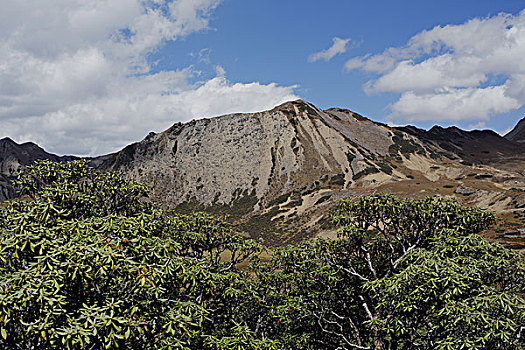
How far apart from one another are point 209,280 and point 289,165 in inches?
4229

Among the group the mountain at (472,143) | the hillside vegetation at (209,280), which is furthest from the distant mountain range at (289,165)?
the hillside vegetation at (209,280)

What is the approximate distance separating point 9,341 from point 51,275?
196 cm

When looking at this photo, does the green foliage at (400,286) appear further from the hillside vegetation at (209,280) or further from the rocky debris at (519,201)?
the rocky debris at (519,201)

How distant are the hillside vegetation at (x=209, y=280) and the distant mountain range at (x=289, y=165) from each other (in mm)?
61081

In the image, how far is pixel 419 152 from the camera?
433 ft

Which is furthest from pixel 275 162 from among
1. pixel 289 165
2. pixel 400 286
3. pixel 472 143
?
pixel 472 143

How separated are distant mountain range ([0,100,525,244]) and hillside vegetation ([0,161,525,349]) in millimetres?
61081

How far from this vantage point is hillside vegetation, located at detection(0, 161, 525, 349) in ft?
24.2

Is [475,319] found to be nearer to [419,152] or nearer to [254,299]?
[254,299]

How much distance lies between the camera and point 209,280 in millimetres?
10328

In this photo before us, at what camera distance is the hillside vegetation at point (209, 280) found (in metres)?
7.39

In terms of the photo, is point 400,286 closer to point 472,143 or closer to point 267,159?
point 267,159

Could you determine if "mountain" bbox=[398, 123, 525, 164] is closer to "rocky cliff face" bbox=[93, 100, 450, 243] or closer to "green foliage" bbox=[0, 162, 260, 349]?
"rocky cliff face" bbox=[93, 100, 450, 243]

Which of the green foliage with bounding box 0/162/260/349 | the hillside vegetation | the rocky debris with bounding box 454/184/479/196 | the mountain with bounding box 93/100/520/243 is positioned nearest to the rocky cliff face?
the mountain with bounding box 93/100/520/243
